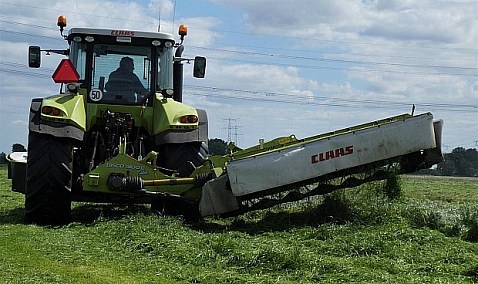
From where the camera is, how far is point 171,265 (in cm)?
750

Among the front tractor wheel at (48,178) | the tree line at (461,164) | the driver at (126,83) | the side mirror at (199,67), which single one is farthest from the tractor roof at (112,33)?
the tree line at (461,164)

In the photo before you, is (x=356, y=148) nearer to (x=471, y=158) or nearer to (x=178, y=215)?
(x=178, y=215)

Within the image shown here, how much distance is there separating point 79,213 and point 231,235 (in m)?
3.88

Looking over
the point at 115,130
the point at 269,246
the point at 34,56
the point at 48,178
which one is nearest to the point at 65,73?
the point at 34,56

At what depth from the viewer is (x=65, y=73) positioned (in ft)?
37.2

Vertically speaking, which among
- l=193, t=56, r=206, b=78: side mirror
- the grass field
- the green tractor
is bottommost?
the grass field

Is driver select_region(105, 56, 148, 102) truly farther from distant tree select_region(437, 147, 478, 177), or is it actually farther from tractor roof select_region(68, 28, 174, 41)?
distant tree select_region(437, 147, 478, 177)

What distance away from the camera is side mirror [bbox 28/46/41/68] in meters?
11.7

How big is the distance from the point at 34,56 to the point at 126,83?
1.40m

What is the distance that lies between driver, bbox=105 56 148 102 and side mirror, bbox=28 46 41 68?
1.10 metres

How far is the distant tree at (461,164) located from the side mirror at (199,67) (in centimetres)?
5757

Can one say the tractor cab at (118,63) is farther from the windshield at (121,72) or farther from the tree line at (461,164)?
the tree line at (461,164)

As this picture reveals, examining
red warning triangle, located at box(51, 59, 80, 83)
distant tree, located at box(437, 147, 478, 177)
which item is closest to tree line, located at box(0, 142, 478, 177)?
distant tree, located at box(437, 147, 478, 177)

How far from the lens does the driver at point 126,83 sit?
11.7m
